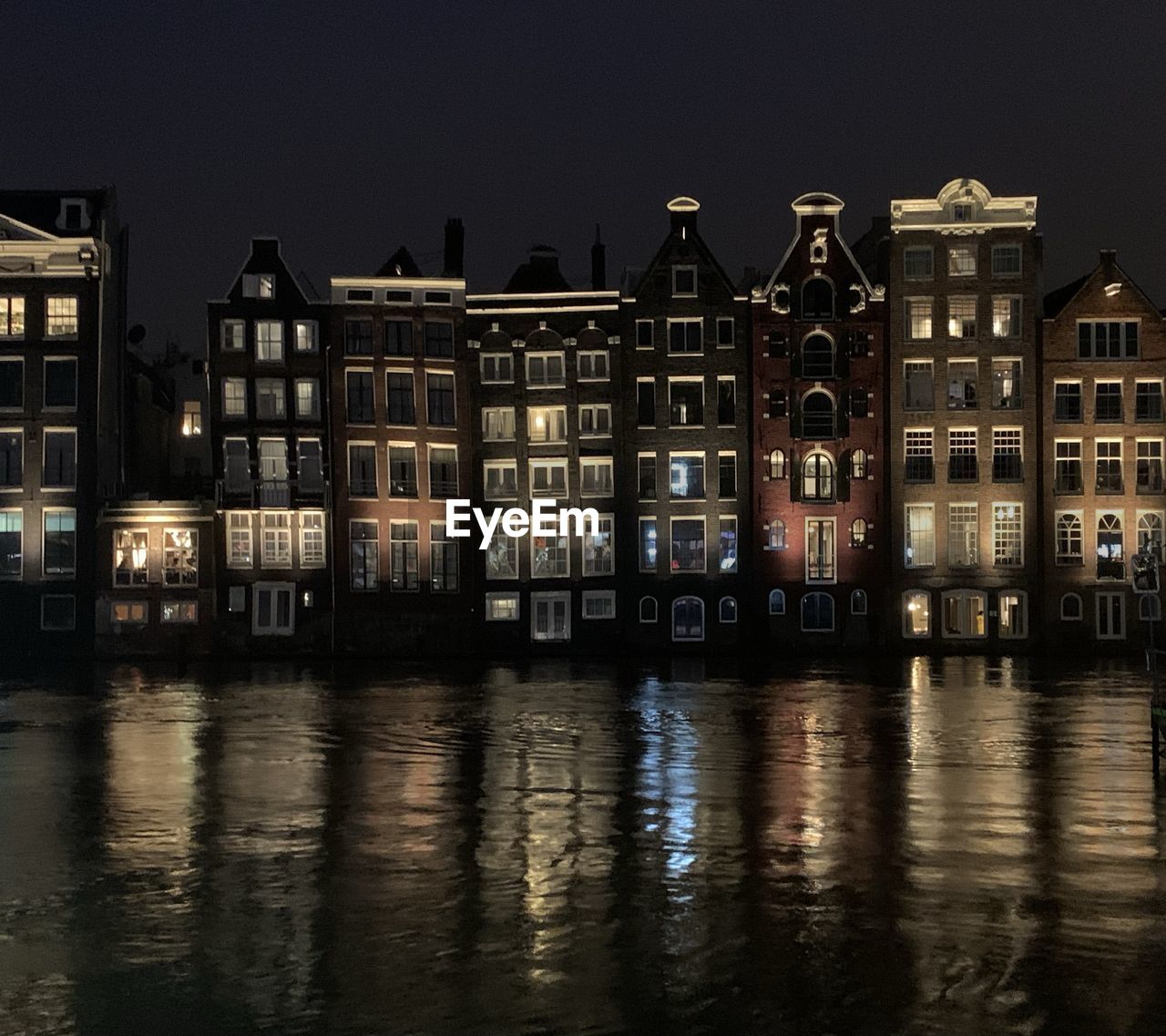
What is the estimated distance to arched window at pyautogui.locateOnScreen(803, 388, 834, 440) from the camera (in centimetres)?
8819

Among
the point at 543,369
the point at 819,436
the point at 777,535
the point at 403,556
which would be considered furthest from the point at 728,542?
the point at 403,556

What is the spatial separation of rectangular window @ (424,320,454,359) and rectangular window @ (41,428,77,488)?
19.4 metres

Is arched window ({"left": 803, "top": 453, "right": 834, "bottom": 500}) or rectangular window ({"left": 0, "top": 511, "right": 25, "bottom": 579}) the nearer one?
rectangular window ({"left": 0, "top": 511, "right": 25, "bottom": 579})

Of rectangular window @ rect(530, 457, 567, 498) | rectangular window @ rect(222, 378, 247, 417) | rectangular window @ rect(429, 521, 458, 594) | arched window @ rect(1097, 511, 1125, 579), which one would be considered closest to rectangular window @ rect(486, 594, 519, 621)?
rectangular window @ rect(429, 521, 458, 594)

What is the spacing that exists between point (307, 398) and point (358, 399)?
2.72m

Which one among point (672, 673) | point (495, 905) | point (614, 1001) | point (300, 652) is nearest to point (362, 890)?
point (495, 905)

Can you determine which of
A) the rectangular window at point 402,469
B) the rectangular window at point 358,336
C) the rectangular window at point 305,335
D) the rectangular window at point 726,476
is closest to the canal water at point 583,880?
the rectangular window at point 726,476

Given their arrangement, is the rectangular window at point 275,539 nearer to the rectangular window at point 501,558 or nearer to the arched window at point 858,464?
the rectangular window at point 501,558

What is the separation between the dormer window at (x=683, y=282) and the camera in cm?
8862

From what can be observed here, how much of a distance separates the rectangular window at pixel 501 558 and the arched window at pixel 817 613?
52.0 ft

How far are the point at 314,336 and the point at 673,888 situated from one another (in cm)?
7105

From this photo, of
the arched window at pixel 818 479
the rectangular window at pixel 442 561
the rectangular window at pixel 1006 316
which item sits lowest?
the rectangular window at pixel 442 561

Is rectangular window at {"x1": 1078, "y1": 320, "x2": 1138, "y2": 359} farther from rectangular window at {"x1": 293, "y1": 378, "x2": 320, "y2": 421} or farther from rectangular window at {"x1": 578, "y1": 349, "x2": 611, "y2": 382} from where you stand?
rectangular window at {"x1": 293, "y1": 378, "x2": 320, "y2": 421}

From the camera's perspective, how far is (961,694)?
57531 mm
